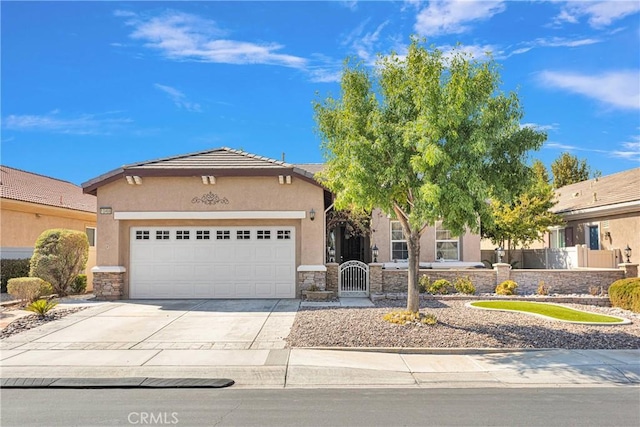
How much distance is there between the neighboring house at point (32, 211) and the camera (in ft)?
58.2

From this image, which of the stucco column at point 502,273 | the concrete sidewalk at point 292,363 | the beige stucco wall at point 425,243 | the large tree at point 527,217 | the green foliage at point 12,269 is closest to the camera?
the concrete sidewalk at point 292,363

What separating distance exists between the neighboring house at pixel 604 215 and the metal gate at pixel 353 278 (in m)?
10.9

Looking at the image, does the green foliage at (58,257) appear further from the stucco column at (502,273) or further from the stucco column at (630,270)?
the stucco column at (630,270)

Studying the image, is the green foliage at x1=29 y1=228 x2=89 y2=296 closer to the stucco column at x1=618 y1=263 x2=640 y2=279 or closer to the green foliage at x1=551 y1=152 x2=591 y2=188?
the stucco column at x1=618 y1=263 x2=640 y2=279

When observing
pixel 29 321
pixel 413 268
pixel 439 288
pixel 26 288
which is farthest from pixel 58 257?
pixel 439 288

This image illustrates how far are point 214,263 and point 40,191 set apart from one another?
11.3 meters

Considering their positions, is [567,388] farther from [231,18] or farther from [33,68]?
[33,68]

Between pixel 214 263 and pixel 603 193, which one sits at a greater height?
pixel 603 193

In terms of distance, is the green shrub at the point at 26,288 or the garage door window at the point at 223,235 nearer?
the green shrub at the point at 26,288

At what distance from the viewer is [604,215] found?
20016 millimetres

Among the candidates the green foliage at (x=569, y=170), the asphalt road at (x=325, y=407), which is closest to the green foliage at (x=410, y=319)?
the asphalt road at (x=325, y=407)

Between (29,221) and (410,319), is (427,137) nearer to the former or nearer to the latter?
(410,319)

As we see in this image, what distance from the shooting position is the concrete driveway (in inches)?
367

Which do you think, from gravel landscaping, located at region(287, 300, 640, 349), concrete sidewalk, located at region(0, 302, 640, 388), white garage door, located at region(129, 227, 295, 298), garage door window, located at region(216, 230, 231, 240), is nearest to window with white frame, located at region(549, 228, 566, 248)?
gravel landscaping, located at region(287, 300, 640, 349)
